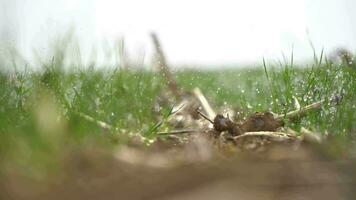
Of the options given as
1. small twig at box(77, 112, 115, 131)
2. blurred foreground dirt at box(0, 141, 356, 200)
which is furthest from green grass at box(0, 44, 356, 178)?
blurred foreground dirt at box(0, 141, 356, 200)

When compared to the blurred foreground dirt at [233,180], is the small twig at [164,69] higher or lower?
lower

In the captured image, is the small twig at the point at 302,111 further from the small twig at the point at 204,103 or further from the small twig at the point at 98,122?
the small twig at the point at 98,122

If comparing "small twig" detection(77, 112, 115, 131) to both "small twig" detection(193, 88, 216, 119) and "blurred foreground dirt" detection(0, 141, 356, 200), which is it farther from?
"blurred foreground dirt" detection(0, 141, 356, 200)

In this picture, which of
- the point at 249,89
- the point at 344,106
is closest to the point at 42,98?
the point at 344,106

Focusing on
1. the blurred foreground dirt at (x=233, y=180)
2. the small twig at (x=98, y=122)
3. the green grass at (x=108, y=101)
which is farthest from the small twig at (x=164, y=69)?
the blurred foreground dirt at (x=233, y=180)

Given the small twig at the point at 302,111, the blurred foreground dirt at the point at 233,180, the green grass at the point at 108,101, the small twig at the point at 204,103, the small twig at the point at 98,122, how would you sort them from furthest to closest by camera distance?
the small twig at the point at 204,103, the small twig at the point at 302,111, the small twig at the point at 98,122, the green grass at the point at 108,101, the blurred foreground dirt at the point at 233,180
